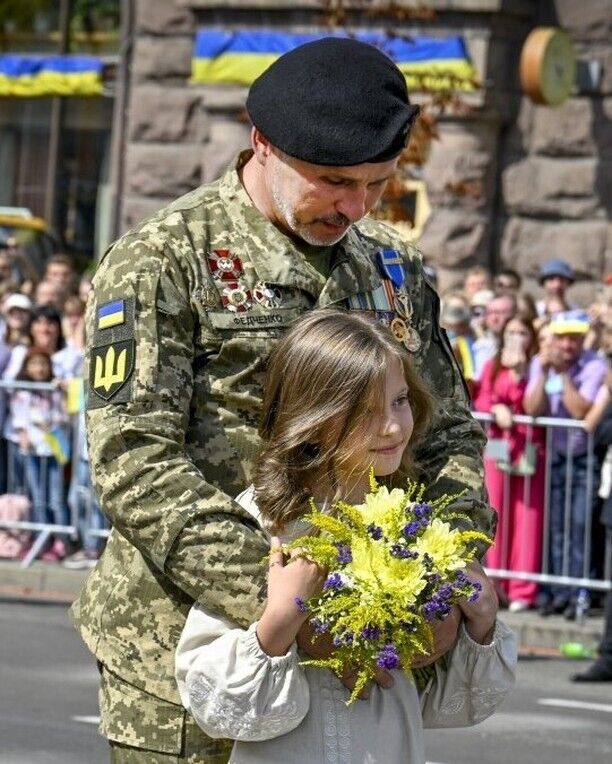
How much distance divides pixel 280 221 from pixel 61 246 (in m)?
18.1

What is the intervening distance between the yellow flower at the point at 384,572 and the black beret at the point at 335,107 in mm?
668

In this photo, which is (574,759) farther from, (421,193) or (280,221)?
(421,193)

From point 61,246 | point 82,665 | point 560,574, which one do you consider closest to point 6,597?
point 82,665

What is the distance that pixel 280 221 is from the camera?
135 inches

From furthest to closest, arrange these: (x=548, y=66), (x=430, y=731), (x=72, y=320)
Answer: (x=548, y=66) < (x=72, y=320) < (x=430, y=731)

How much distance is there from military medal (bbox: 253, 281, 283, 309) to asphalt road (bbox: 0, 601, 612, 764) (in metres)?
3.93

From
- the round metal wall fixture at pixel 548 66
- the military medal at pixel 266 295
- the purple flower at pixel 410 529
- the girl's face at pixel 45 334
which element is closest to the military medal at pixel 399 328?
the military medal at pixel 266 295

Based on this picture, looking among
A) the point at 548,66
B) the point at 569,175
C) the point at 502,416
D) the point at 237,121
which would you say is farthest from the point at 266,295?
the point at 237,121

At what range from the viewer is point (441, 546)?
10.2 ft

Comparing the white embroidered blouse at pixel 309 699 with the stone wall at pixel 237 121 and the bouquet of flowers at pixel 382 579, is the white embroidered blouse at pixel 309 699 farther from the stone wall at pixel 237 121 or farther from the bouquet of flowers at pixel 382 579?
the stone wall at pixel 237 121

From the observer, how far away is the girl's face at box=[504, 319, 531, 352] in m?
11.0

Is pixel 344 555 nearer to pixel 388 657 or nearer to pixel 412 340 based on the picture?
pixel 388 657

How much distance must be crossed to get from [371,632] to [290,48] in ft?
37.5

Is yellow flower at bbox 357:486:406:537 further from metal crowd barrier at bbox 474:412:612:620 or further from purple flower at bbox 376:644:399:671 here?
metal crowd barrier at bbox 474:412:612:620
